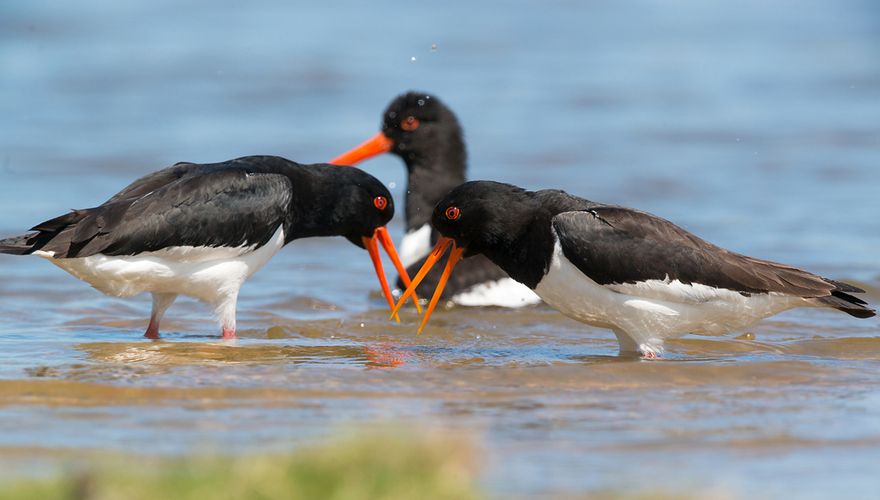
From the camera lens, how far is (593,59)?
23.1 m

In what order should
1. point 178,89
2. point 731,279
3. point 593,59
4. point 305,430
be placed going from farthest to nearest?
point 593,59
point 178,89
point 731,279
point 305,430

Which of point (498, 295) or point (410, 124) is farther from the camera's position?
point (410, 124)

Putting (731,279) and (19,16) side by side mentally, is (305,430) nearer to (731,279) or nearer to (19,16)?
(731,279)

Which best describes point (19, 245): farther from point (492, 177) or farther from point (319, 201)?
point (492, 177)

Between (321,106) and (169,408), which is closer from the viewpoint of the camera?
(169,408)

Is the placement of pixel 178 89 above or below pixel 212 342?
above

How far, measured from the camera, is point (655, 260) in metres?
7.28

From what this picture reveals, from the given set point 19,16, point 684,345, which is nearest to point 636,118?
point 684,345

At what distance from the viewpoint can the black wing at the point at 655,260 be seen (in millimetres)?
7199

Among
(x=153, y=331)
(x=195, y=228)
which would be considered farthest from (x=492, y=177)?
(x=195, y=228)

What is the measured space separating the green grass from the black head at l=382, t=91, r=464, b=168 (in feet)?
21.8

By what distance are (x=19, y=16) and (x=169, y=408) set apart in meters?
19.6

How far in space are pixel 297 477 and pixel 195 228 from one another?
11.0 feet

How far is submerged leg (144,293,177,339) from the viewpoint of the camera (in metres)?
8.20
